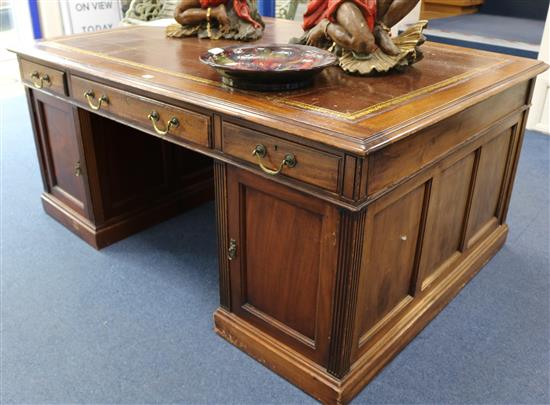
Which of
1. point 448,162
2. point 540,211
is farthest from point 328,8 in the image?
point 540,211

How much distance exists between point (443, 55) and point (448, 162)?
1.87 ft

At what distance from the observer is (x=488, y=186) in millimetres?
2016

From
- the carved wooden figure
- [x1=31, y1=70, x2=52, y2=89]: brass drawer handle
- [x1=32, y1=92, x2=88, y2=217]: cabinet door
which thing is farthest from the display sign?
the carved wooden figure

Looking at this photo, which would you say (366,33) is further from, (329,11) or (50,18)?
(50,18)

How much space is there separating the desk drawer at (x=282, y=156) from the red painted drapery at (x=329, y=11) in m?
0.52

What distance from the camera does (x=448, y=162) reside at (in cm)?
159

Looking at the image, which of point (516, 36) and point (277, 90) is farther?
point (516, 36)

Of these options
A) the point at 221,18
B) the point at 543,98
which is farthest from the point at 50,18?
the point at 543,98

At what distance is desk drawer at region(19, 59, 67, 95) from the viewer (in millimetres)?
2008

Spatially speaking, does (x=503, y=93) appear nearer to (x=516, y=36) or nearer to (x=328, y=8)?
(x=328, y=8)

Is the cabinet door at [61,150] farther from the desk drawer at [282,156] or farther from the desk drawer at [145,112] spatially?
the desk drawer at [282,156]

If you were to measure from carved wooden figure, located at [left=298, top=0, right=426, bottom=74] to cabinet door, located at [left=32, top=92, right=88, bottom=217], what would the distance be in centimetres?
105

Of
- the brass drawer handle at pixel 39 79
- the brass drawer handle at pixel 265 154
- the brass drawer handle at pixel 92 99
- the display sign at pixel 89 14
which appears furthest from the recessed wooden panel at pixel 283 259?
the display sign at pixel 89 14

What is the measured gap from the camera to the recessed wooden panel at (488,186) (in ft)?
6.20
